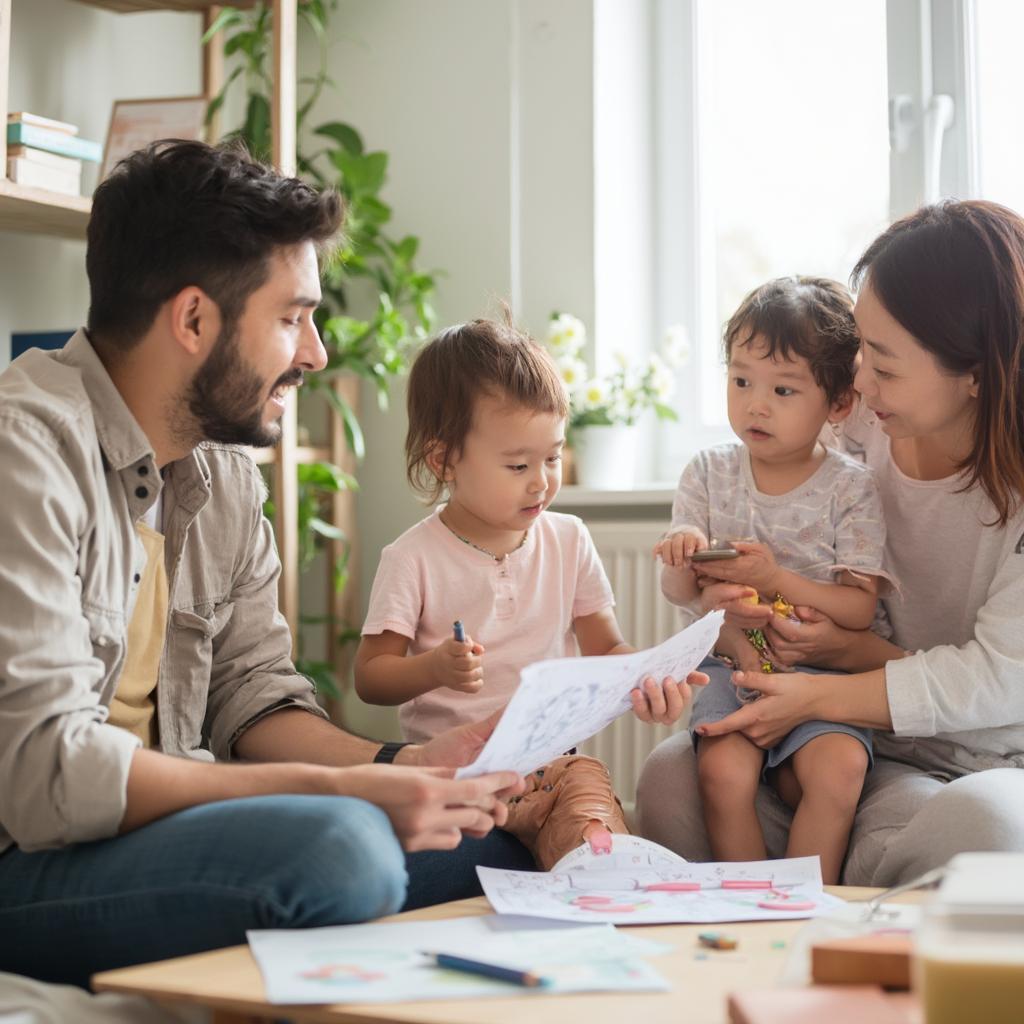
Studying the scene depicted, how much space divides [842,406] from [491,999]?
1111 millimetres

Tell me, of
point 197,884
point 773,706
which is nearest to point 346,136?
point 773,706

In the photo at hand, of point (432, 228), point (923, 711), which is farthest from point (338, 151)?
point (923, 711)

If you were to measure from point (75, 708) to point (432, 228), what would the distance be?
1.96 m

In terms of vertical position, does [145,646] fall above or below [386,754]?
above

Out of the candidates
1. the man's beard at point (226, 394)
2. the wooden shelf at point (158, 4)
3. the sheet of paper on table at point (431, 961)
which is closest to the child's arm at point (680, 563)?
the man's beard at point (226, 394)

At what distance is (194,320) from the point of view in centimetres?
147

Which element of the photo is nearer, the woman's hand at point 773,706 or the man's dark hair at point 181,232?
the man's dark hair at point 181,232

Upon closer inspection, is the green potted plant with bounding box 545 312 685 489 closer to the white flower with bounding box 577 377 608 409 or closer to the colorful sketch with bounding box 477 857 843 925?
the white flower with bounding box 577 377 608 409

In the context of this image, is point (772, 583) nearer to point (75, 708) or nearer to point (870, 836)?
point (870, 836)

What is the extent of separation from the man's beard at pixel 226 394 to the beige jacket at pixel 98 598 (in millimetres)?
85

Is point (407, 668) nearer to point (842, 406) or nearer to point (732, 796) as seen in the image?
point (732, 796)

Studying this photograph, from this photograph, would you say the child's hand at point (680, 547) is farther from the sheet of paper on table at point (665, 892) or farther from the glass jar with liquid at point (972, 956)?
the glass jar with liquid at point (972, 956)

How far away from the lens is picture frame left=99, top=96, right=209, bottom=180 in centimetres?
268

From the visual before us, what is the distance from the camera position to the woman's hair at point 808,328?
71.1 inches
